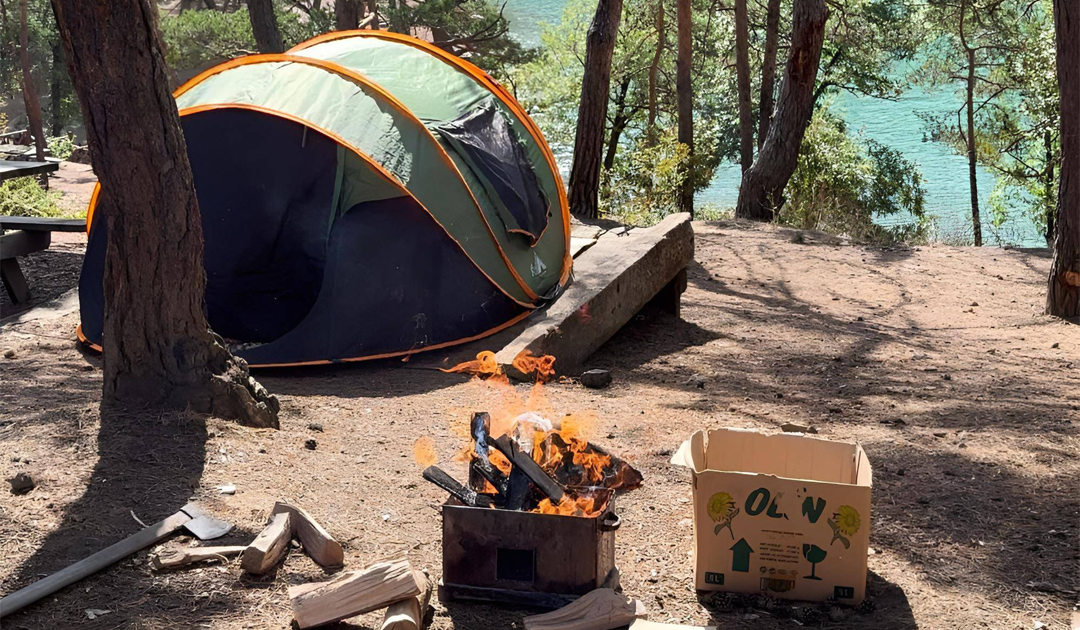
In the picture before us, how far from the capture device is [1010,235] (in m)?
32.0

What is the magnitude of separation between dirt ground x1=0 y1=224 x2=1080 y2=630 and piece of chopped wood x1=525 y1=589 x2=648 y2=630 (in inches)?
8.6

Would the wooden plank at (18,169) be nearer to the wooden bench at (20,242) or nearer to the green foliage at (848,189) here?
the wooden bench at (20,242)

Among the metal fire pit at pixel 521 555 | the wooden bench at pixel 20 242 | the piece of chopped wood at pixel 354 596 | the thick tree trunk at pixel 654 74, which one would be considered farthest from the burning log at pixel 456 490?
the thick tree trunk at pixel 654 74

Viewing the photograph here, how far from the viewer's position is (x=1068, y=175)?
8.11 m

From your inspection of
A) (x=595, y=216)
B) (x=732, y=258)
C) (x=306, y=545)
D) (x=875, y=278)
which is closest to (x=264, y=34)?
(x=595, y=216)

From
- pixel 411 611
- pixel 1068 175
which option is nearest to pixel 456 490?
pixel 411 611

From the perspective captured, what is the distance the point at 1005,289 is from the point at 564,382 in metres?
5.99

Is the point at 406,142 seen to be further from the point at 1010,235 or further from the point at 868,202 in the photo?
the point at 1010,235

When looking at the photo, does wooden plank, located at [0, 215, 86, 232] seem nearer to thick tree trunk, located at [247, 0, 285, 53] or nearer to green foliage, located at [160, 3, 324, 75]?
thick tree trunk, located at [247, 0, 285, 53]

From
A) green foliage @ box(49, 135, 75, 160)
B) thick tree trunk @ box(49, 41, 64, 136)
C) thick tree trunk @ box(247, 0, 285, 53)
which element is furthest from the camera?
thick tree trunk @ box(49, 41, 64, 136)

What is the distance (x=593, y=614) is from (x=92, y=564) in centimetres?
174

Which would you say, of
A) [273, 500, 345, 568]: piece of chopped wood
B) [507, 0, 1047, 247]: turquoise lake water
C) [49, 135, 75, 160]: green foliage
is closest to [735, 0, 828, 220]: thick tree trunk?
[273, 500, 345, 568]: piece of chopped wood

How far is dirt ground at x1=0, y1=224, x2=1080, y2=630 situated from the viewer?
3242mm

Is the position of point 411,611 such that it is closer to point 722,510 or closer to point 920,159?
point 722,510
